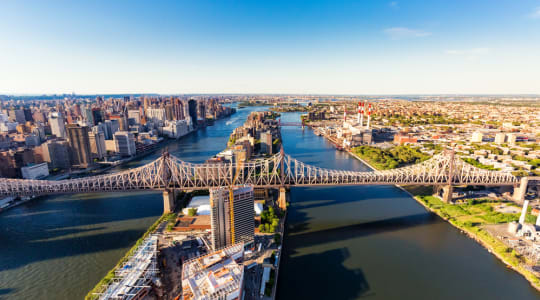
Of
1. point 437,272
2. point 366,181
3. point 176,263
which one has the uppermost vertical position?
point 366,181

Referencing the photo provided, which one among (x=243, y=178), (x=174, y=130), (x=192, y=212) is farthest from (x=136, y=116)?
(x=192, y=212)

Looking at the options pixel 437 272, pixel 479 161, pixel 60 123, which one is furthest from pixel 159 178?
pixel 60 123

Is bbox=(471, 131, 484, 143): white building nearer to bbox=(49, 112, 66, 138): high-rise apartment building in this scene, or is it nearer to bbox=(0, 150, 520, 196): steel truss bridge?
bbox=(0, 150, 520, 196): steel truss bridge

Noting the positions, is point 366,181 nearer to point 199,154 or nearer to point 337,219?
point 337,219

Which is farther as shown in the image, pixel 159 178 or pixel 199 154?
pixel 199 154

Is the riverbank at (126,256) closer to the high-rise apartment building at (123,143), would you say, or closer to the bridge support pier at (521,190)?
the high-rise apartment building at (123,143)

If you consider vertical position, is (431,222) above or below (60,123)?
below

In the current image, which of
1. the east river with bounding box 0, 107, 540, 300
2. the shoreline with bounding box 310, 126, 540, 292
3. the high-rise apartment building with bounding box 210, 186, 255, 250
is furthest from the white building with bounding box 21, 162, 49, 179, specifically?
the shoreline with bounding box 310, 126, 540, 292
